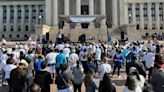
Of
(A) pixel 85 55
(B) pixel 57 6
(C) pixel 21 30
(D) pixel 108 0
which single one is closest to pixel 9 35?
(C) pixel 21 30

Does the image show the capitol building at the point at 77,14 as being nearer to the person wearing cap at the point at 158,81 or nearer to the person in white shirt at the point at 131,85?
the person wearing cap at the point at 158,81

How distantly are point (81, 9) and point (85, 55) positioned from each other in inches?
2861

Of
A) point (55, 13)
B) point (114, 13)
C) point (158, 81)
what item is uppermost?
point (55, 13)

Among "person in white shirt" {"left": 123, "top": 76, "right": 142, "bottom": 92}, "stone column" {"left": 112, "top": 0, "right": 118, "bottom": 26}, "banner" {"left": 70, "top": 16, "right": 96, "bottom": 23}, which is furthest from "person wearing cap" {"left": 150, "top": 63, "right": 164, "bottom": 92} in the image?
"stone column" {"left": 112, "top": 0, "right": 118, "bottom": 26}

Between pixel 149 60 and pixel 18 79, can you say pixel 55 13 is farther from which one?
pixel 18 79

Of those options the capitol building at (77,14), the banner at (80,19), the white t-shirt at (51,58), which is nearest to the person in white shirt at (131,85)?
the white t-shirt at (51,58)

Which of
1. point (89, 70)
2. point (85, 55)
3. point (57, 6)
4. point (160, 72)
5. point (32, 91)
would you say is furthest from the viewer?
point (57, 6)

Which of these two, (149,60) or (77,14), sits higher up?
(77,14)

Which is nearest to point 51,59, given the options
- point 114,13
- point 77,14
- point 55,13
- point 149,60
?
point 149,60

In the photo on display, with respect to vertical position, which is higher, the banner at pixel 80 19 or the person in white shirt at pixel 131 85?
the banner at pixel 80 19

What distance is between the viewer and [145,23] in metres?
107

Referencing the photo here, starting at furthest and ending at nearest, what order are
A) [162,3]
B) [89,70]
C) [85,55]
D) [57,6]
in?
[162,3] → [57,6] → [85,55] → [89,70]

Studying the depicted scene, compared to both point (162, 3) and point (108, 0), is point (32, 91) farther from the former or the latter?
point (162, 3)

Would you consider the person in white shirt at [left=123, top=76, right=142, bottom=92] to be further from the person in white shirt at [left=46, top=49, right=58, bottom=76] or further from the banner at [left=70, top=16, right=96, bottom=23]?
the banner at [left=70, top=16, right=96, bottom=23]
